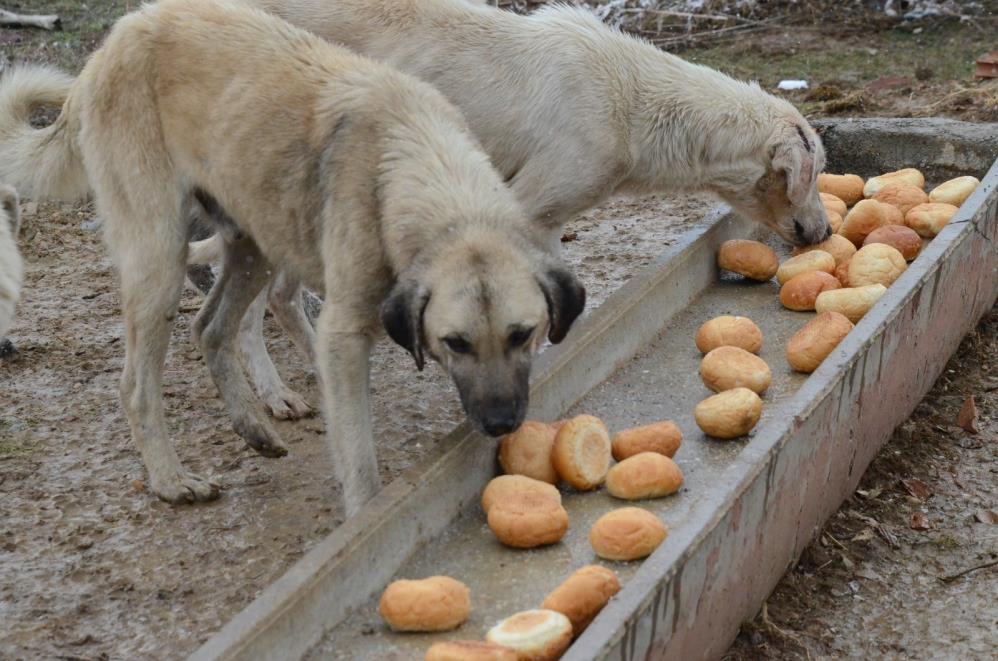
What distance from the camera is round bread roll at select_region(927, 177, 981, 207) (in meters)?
6.48

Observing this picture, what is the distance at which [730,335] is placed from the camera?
537 centimetres

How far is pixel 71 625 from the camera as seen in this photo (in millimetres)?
4355

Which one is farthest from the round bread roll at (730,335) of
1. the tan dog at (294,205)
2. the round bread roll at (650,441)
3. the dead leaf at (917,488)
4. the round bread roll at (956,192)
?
the round bread roll at (956,192)

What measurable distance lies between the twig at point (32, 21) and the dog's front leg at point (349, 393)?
26.5 feet

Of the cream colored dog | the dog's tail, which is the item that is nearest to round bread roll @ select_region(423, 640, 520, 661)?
the cream colored dog

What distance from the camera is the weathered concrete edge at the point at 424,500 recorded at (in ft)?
11.1

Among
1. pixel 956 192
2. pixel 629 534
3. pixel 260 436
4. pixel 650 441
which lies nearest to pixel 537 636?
pixel 629 534

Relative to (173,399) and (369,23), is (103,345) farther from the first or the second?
(369,23)

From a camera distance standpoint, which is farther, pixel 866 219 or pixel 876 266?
pixel 866 219

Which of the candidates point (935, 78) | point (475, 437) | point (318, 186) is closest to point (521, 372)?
point (475, 437)

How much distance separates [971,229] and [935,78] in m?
4.97

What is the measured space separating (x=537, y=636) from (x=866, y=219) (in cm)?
379

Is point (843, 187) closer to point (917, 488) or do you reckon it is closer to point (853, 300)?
point (853, 300)

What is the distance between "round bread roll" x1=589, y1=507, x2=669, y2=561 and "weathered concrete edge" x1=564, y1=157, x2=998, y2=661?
0.26 m
